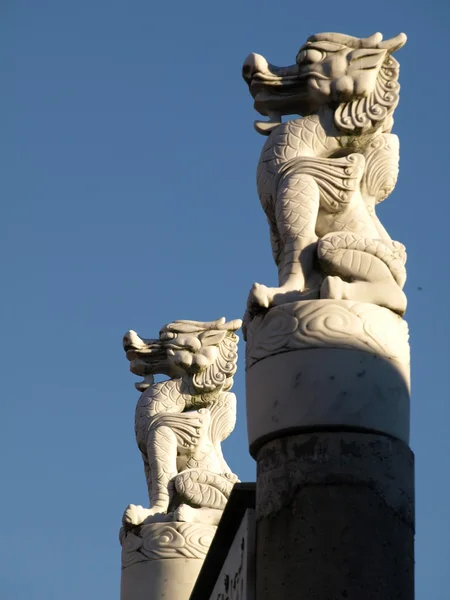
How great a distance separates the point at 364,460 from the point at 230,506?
5.23 ft

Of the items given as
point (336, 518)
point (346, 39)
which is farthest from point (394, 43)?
point (336, 518)

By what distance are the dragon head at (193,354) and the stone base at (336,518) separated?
7.03m

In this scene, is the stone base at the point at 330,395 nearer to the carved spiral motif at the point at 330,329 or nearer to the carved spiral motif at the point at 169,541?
the carved spiral motif at the point at 330,329

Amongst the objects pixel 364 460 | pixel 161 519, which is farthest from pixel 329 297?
pixel 161 519

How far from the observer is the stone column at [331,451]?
948cm

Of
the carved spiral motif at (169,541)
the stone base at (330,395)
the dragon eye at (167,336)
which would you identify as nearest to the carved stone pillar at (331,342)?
the stone base at (330,395)

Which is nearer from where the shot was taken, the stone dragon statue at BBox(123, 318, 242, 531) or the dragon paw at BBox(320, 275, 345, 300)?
the dragon paw at BBox(320, 275, 345, 300)

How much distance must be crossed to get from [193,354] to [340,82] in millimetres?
6232

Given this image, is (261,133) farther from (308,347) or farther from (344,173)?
(308,347)

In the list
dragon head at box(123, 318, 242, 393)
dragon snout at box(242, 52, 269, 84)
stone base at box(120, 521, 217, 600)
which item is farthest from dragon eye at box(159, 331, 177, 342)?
dragon snout at box(242, 52, 269, 84)

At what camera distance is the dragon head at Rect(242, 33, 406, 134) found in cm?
1155

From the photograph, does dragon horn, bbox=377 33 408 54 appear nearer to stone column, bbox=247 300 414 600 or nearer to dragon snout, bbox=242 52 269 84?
dragon snout, bbox=242 52 269 84

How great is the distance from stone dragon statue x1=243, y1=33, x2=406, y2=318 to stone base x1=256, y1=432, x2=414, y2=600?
135cm

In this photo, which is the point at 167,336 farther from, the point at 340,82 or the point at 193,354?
the point at 340,82
